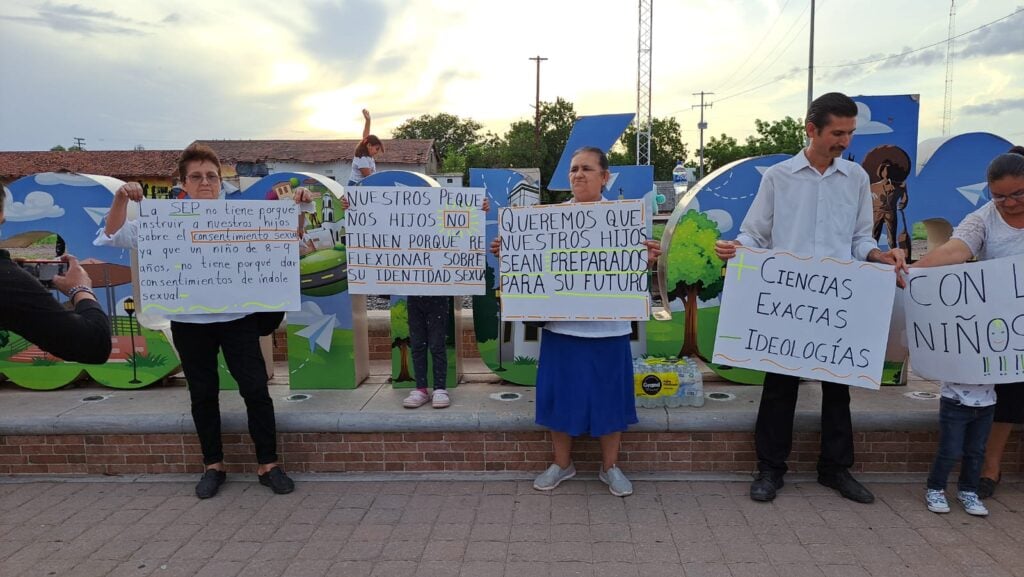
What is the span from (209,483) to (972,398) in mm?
4276

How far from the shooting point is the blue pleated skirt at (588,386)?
3527 mm

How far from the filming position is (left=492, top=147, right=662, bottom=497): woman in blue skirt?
3529 mm

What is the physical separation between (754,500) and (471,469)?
5.53 feet

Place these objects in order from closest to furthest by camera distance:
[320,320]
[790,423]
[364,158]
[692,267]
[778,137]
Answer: [790,423] < [692,267] < [320,320] < [364,158] < [778,137]

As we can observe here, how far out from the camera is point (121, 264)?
4898 millimetres

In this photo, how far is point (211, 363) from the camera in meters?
3.74

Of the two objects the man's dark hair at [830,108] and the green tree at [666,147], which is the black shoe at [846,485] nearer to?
the man's dark hair at [830,108]

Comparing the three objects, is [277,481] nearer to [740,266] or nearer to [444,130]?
[740,266]

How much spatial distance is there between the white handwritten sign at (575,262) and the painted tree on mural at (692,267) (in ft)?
3.52

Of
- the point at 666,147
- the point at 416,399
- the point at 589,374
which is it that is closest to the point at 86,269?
the point at 416,399

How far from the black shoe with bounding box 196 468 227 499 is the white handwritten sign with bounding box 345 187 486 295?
1377mm

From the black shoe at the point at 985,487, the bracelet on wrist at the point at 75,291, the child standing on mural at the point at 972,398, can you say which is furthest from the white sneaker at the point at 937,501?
the bracelet on wrist at the point at 75,291

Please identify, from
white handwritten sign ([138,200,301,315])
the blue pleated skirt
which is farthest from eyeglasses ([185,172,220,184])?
the blue pleated skirt

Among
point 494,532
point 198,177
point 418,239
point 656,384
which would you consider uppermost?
point 198,177
